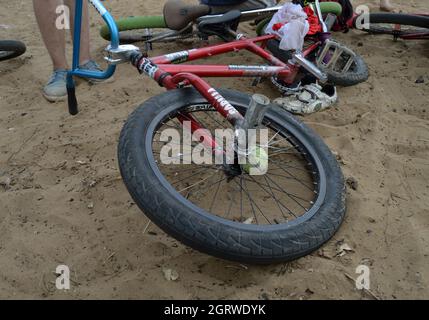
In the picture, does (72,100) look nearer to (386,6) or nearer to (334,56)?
(334,56)

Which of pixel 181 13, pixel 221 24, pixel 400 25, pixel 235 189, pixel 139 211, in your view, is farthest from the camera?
pixel 400 25

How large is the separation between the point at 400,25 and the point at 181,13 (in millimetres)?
1698

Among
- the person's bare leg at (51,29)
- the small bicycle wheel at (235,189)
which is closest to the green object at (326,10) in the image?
the small bicycle wheel at (235,189)

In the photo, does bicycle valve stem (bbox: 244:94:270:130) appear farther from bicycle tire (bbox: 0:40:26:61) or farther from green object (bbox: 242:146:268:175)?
bicycle tire (bbox: 0:40:26:61)

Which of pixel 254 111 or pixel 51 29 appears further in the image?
pixel 51 29

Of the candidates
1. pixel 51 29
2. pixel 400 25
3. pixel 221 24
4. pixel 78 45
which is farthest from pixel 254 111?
pixel 400 25

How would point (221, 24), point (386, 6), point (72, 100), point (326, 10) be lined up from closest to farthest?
point (72, 100)
point (221, 24)
point (326, 10)
point (386, 6)

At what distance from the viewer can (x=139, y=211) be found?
169 cm

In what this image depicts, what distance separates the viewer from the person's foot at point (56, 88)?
245 cm

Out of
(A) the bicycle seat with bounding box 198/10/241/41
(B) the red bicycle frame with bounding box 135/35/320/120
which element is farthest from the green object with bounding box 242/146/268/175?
(A) the bicycle seat with bounding box 198/10/241/41

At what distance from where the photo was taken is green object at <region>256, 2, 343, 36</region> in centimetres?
296

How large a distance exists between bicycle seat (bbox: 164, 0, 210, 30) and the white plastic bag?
506 millimetres
